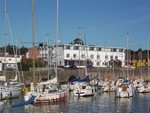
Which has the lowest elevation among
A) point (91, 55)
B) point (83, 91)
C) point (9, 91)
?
point (83, 91)

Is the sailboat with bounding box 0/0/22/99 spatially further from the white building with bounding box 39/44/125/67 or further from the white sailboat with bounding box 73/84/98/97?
the white building with bounding box 39/44/125/67

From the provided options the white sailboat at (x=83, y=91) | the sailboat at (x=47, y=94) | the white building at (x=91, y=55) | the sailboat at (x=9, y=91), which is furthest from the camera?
the white building at (x=91, y=55)

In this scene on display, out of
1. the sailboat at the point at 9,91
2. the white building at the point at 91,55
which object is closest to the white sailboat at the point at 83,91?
the sailboat at the point at 9,91

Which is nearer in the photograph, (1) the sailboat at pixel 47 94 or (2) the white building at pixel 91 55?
(1) the sailboat at pixel 47 94

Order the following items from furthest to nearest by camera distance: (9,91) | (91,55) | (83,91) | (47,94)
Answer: (91,55), (83,91), (9,91), (47,94)

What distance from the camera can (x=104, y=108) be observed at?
46.2 meters

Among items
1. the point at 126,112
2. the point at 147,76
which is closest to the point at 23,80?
the point at 126,112

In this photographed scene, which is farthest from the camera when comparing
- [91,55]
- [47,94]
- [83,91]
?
[91,55]

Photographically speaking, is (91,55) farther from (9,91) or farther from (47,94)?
(47,94)

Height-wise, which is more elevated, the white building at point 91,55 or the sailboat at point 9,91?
the white building at point 91,55

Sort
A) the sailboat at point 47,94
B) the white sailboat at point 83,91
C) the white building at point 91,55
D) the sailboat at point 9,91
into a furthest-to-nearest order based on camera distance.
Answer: the white building at point 91,55 → the white sailboat at point 83,91 → the sailboat at point 9,91 → the sailboat at point 47,94

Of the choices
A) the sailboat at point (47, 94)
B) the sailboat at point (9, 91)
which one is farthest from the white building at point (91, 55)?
the sailboat at point (47, 94)

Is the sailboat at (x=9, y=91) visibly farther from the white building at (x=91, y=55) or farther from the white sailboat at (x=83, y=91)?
the white building at (x=91, y=55)

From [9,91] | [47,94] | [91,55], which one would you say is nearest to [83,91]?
[47,94]
